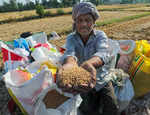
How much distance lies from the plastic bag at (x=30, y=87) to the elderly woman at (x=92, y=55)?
0.74 ft

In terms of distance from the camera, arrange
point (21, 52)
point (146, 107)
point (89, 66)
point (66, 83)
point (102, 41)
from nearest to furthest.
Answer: point (66, 83), point (89, 66), point (102, 41), point (146, 107), point (21, 52)

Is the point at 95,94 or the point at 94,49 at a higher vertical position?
the point at 94,49

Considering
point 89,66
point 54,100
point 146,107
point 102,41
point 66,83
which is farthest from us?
point 146,107

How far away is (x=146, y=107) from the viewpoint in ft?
5.42

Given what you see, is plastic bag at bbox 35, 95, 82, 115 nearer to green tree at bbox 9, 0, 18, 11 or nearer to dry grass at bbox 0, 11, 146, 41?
dry grass at bbox 0, 11, 146, 41

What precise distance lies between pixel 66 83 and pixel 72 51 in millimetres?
490

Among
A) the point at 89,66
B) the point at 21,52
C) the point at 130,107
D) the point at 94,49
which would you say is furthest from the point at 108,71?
the point at 21,52

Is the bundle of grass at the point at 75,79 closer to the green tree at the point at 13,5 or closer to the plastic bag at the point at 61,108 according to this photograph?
the plastic bag at the point at 61,108

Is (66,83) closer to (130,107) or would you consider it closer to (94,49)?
(94,49)

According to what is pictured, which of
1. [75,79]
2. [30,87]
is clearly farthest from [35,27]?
[75,79]

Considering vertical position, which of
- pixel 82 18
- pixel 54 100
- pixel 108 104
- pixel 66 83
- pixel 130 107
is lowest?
pixel 130 107

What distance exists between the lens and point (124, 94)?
157 centimetres

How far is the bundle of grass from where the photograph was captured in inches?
41.7

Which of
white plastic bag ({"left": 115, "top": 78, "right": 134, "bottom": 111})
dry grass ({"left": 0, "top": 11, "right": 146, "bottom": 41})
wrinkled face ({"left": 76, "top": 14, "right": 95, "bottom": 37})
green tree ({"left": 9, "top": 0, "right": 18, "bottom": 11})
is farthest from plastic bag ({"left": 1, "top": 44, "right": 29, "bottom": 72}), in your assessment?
green tree ({"left": 9, "top": 0, "right": 18, "bottom": 11})
